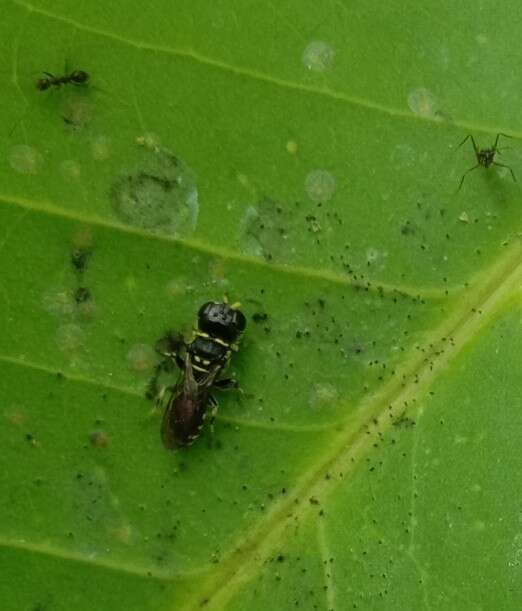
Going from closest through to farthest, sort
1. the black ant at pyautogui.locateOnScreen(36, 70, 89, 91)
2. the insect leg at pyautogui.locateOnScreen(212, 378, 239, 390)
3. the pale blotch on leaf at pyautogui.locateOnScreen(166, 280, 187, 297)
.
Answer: the black ant at pyautogui.locateOnScreen(36, 70, 89, 91), the pale blotch on leaf at pyautogui.locateOnScreen(166, 280, 187, 297), the insect leg at pyautogui.locateOnScreen(212, 378, 239, 390)

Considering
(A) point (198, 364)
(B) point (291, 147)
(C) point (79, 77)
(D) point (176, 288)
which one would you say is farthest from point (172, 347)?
(C) point (79, 77)

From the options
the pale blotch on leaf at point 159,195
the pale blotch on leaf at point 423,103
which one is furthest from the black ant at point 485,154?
the pale blotch on leaf at point 159,195

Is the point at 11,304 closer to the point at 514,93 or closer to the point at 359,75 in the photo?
the point at 359,75

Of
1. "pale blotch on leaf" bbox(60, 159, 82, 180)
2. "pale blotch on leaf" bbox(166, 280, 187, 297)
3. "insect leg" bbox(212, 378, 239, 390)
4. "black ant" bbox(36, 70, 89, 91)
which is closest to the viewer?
"black ant" bbox(36, 70, 89, 91)

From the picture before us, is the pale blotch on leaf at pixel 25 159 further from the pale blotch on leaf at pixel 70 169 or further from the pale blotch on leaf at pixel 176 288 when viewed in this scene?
the pale blotch on leaf at pixel 176 288

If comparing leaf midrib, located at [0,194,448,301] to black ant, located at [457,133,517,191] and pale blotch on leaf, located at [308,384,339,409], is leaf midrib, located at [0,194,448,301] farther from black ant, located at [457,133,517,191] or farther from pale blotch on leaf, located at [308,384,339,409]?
black ant, located at [457,133,517,191]

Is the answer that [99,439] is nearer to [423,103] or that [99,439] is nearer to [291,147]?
[291,147]

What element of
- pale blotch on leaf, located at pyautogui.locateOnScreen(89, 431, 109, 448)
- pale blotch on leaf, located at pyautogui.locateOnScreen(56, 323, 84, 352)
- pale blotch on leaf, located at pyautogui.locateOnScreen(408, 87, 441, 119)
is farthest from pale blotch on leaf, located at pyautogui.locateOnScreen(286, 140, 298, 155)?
pale blotch on leaf, located at pyautogui.locateOnScreen(89, 431, 109, 448)
